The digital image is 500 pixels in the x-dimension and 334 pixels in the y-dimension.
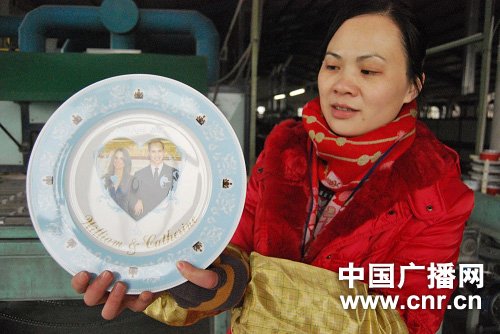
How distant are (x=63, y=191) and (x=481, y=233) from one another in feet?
6.97

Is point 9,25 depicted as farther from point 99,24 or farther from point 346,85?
point 346,85

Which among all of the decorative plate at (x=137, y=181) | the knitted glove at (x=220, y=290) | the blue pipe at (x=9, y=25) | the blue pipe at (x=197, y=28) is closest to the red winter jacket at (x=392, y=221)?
the knitted glove at (x=220, y=290)

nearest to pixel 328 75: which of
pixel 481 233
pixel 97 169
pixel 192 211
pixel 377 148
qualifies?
pixel 377 148

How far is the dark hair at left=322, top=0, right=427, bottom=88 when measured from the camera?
0.96m

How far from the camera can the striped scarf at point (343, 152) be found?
986 millimetres

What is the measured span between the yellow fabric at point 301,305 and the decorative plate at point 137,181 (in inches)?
6.3

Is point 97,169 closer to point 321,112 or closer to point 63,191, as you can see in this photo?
point 63,191

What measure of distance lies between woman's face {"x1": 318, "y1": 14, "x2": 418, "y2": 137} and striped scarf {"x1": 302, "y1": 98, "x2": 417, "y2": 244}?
0.10ft

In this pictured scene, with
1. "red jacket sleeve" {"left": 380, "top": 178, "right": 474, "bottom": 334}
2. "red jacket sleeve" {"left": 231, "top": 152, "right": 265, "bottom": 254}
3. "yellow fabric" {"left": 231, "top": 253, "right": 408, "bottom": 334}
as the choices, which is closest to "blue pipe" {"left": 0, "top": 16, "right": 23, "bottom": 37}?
"red jacket sleeve" {"left": 231, "top": 152, "right": 265, "bottom": 254}

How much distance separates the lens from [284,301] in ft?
2.89

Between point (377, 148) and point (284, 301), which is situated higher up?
point (377, 148)

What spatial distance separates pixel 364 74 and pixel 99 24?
2.37 meters

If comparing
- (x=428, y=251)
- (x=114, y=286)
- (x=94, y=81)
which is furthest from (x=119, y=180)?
(x=94, y=81)

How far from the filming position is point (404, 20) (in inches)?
37.9
